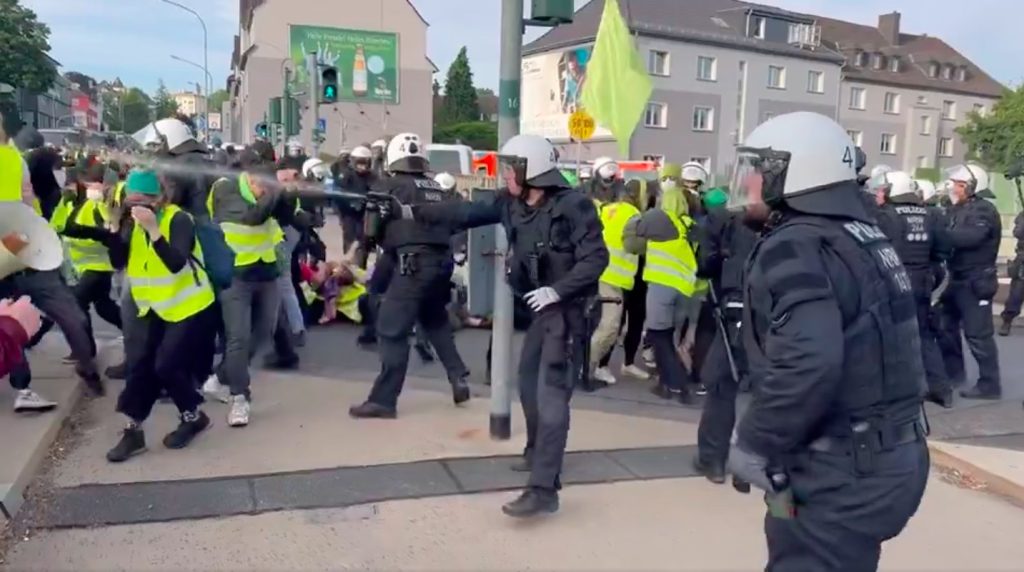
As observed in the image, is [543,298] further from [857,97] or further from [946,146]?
[946,146]

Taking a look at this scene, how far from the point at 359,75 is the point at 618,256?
42.7 metres

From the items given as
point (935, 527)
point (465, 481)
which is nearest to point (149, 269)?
point (465, 481)

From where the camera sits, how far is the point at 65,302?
6.17 meters

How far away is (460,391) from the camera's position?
6742 mm

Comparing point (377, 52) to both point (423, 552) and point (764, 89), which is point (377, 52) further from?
point (423, 552)

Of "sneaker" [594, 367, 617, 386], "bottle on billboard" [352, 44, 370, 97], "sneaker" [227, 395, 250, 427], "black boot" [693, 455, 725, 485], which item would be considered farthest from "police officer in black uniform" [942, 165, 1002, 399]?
"bottle on billboard" [352, 44, 370, 97]

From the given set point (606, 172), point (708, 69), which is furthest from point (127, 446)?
point (708, 69)

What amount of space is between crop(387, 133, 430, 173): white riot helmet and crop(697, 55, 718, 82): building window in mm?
46510

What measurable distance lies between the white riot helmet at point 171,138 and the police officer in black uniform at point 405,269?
126cm

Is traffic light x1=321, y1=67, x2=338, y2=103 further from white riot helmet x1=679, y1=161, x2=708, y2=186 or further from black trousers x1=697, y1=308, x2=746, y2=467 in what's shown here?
black trousers x1=697, y1=308, x2=746, y2=467

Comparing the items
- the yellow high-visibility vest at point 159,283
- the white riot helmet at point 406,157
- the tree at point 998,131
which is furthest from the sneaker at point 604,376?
the tree at point 998,131

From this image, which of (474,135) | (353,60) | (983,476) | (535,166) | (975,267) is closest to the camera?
(535,166)

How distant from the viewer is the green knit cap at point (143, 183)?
5082 mm

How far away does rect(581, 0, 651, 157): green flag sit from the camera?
31.6ft
